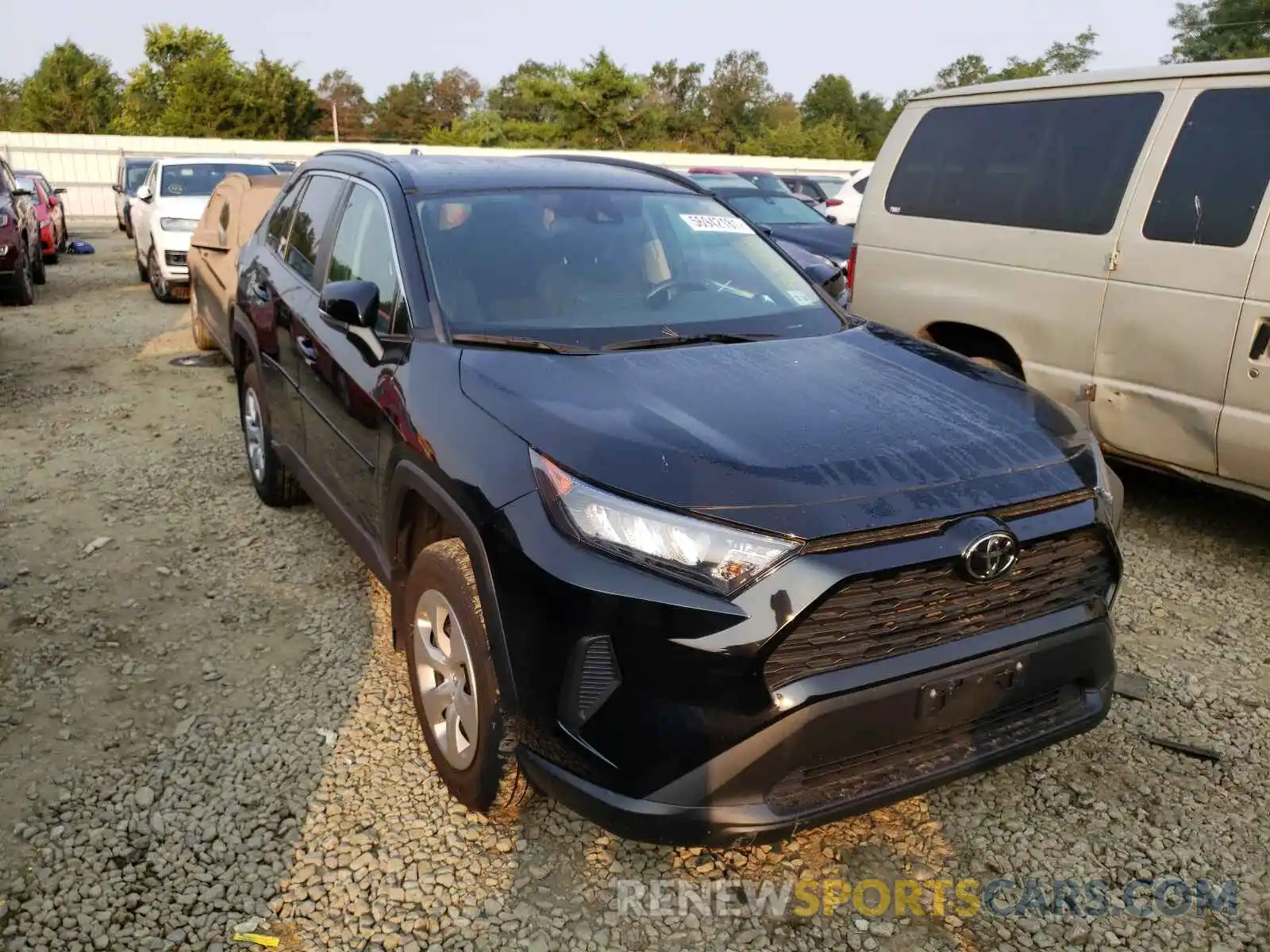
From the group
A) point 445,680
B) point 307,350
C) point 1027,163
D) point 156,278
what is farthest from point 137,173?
point 445,680

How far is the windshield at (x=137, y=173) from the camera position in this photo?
64.4 ft

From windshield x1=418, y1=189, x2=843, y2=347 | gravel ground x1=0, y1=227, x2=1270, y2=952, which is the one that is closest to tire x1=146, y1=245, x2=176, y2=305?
gravel ground x1=0, y1=227, x2=1270, y2=952

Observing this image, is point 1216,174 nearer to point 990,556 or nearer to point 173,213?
point 990,556

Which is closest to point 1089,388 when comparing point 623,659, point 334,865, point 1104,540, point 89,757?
point 1104,540

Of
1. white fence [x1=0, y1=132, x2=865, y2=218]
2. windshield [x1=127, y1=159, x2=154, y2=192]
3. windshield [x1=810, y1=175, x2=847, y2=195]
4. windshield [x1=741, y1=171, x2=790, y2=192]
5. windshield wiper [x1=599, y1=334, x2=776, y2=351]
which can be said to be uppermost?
white fence [x1=0, y1=132, x2=865, y2=218]

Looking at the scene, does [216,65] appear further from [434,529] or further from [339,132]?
[434,529]

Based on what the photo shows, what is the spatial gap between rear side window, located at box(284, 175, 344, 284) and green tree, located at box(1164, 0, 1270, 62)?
45.8 meters

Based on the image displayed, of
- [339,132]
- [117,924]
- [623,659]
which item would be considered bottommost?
[117,924]

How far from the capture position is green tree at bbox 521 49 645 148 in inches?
2074

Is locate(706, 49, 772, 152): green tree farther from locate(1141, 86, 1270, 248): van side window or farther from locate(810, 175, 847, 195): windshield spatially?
locate(1141, 86, 1270, 248): van side window

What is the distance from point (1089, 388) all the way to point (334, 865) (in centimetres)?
391

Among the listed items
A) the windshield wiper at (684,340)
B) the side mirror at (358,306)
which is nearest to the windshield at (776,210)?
the windshield wiper at (684,340)

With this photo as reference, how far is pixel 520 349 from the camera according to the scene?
9.87ft

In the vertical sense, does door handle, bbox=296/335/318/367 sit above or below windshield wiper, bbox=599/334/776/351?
below
